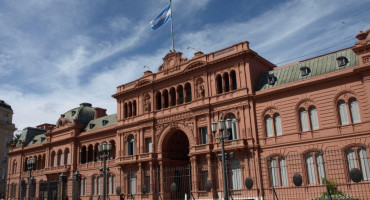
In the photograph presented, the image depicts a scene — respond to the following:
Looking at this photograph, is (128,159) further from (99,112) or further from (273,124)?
(273,124)

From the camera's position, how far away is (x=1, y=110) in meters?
80.5

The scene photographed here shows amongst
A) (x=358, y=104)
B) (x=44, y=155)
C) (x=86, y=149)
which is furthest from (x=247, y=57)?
(x=44, y=155)

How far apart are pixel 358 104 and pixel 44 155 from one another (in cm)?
5123

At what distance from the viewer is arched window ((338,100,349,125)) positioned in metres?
30.4

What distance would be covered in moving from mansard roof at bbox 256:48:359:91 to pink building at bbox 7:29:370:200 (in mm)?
104

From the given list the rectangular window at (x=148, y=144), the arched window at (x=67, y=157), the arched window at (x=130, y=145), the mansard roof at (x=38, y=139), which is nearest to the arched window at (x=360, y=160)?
the rectangular window at (x=148, y=144)

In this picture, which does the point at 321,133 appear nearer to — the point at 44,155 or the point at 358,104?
the point at 358,104

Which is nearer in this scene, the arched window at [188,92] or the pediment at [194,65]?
the pediment at [194,65]

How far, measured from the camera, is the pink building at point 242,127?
29969 millimetres

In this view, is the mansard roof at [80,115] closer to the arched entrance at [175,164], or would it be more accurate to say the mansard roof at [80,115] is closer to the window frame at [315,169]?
the arched entrance at [175,164]

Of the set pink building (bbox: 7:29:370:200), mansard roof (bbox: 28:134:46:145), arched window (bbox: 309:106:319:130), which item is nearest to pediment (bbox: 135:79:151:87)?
pink building (bbox: 7:29:370:200)

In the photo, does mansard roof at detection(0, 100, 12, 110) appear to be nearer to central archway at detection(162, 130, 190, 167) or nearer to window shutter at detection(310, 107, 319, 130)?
central archway at detection(162, 130, 190, 167)

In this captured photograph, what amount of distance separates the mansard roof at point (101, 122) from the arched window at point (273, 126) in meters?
24.9

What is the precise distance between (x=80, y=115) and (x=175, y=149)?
21549mm
